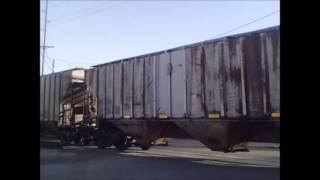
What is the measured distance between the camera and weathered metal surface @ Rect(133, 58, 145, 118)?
19.0 metres

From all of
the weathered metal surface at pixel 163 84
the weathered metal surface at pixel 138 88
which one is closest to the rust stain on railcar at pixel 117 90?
the weathered metal surface at pixel 138 88

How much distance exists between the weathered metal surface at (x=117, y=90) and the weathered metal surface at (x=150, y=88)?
214cm

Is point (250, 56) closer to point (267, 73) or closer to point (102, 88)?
point (267, 73)

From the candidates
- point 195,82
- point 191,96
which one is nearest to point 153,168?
point 191,96

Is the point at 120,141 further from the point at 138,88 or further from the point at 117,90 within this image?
the point at 138,88

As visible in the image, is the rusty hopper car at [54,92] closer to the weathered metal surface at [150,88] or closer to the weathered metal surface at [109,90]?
the weathered metal surface at [109,90]

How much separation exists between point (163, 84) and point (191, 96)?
1.88 m

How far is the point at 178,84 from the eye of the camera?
1684 centimetres

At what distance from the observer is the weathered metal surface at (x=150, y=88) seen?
18312mm

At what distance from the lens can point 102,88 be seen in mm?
22156
